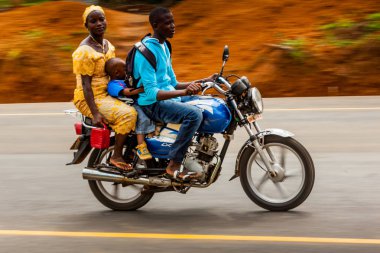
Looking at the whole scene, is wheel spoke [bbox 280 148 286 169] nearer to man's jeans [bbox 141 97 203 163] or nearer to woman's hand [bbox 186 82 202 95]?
man's jeans [bbox 141 97 203 163]

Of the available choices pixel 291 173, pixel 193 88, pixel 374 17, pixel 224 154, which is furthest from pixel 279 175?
pixel 374 17

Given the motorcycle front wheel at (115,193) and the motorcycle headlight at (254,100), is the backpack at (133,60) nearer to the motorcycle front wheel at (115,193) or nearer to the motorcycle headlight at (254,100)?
the motorcycle front wheel at (115,193)

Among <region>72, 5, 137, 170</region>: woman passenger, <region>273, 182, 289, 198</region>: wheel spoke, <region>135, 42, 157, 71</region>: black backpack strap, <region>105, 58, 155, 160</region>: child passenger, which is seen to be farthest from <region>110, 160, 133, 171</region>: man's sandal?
<region>273, 182, 289, 198</region>: wheel spoke

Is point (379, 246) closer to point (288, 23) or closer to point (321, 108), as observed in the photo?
point (321, 108)

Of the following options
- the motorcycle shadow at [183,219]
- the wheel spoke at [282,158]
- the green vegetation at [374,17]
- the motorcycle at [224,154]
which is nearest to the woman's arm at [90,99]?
the motorcycle at [224,154]

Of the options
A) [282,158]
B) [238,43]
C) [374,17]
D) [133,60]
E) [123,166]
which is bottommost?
[238,43]

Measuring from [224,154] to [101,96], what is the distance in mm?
1124

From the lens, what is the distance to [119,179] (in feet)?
23.5

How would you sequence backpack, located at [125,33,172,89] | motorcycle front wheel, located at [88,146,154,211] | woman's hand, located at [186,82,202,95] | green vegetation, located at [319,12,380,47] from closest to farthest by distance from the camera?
woman's hand, located at [186,82,202,95], backpack, located at [125,33,172,89], motorcycle front wheel, located at [88,146,154,211], green vegetation, located at [319,12,380,47]

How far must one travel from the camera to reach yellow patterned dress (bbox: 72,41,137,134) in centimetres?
695

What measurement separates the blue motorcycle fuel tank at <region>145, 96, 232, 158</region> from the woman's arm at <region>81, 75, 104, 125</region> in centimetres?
44

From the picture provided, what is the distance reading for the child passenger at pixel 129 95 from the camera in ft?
23.0

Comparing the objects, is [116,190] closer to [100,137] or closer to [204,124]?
[100,137]

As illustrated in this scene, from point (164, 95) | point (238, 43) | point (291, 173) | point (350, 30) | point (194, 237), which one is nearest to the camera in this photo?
point (194, 237)
